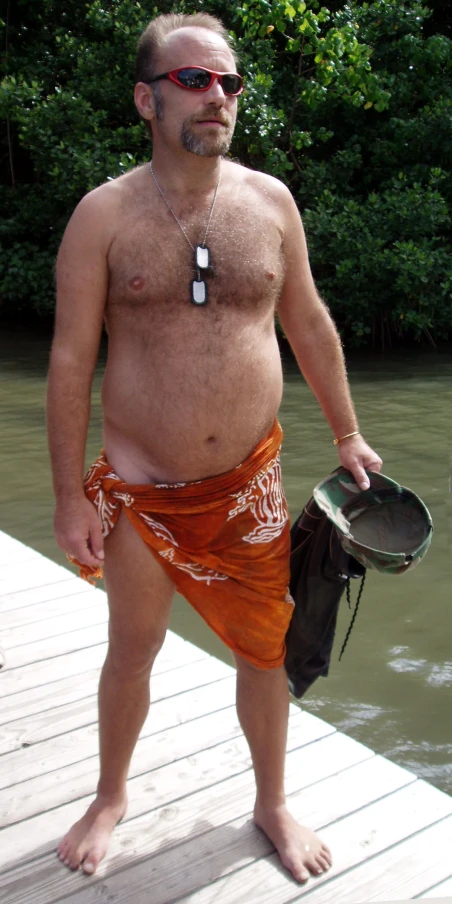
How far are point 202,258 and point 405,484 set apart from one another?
4.59 m

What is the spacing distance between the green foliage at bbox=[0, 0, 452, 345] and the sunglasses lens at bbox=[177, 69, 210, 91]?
9534 millimetres

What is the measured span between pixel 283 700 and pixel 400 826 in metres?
0.49

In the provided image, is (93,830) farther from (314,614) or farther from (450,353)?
(450,353)

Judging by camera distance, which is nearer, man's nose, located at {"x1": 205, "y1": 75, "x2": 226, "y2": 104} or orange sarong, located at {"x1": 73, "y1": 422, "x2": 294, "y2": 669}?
man's nose, located at {"x1": 205, "y1": 75, "x2": 226, "y2": 104}

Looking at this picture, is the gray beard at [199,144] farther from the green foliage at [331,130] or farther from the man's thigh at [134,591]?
the green foliage at [331,130]

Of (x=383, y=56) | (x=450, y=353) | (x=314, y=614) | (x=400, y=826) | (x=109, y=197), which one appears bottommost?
(x=450, y=353)

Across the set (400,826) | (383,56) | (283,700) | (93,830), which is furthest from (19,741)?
(383,56)

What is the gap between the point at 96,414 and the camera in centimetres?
899

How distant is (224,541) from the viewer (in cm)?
221

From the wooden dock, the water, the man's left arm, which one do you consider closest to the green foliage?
the water

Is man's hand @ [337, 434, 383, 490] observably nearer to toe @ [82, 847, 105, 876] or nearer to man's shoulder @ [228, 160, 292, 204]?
man's shoulder @ [228, 160, 292, 204]

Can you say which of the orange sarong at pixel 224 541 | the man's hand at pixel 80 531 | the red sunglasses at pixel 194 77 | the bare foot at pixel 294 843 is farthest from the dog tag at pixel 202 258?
the bare foot at pixel 294 843

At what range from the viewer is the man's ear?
214 cm

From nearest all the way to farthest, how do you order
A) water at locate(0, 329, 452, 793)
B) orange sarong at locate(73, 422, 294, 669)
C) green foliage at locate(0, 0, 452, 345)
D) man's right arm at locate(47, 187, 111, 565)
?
man's right arm at locate(47, 187, 111, 565) → orange sarong at locate(73, 422, 294, 669) → water at locate(0, 329, 452, 793) → green foliage at locate(0, 0, 452, 345)
